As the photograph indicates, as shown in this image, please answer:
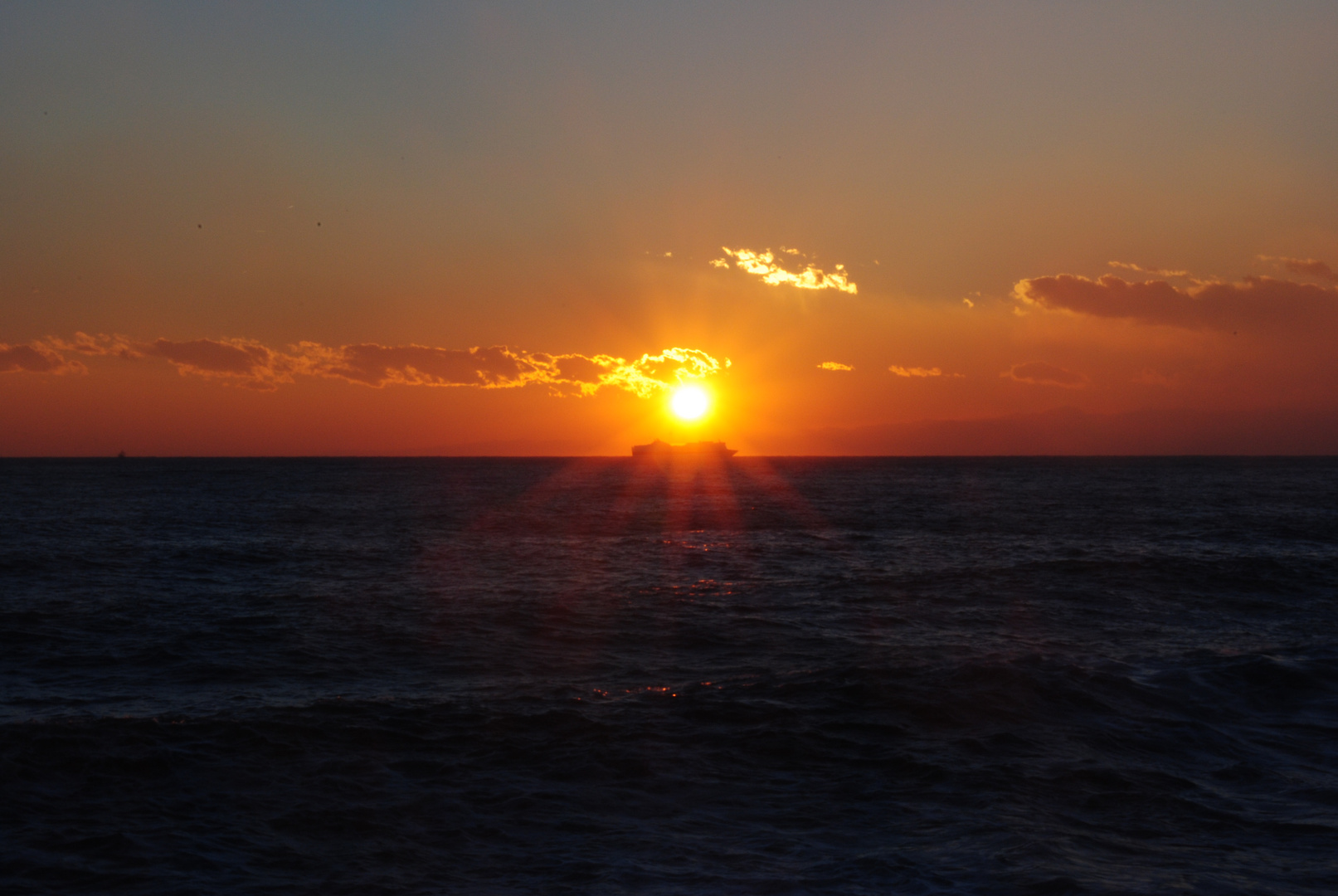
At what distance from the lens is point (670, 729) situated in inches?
624

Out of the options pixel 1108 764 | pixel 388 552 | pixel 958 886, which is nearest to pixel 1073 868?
pixel 958 886

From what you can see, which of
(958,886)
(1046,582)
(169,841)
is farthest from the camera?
(1046,582)

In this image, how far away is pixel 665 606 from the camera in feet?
96.1

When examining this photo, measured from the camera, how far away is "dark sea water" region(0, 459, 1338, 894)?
1084 cm

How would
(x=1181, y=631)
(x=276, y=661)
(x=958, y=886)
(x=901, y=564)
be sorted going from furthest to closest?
(x=901, y=564) < (x=1181, y=631) < (x=276, y=661) < (x=958, y=886)

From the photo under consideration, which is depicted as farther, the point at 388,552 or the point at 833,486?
the point at 833,486

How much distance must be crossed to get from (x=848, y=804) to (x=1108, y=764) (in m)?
4.35

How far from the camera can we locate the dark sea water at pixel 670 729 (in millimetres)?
10836

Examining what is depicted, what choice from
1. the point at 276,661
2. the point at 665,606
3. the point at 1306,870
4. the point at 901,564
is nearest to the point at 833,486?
the point at 901,564

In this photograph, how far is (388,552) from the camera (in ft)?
148

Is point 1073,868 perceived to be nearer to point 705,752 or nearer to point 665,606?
point 705,752

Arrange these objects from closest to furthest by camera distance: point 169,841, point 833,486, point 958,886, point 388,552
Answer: point 958,886, point 169,841, point 388,552, point 833,486

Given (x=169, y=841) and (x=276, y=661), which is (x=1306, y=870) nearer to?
(x=169, y=841)

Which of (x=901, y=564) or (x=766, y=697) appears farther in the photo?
(x=901, y=564)
